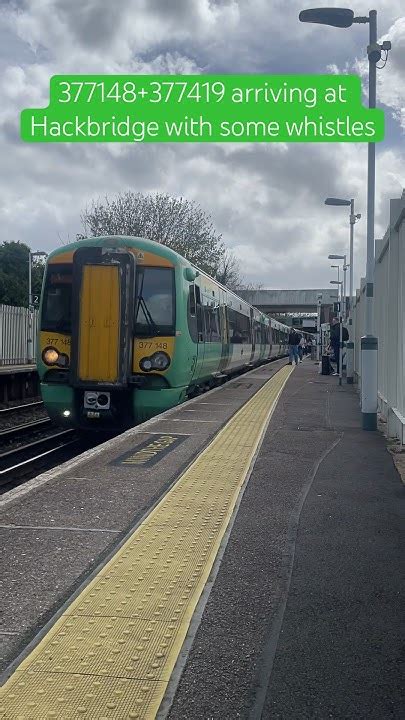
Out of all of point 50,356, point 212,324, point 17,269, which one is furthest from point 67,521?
point 17,269

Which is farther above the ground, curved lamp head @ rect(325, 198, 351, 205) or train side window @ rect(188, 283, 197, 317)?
curved lamp head @ rect(325, 198, 351, 205)

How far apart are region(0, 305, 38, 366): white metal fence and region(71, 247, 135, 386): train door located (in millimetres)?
16745

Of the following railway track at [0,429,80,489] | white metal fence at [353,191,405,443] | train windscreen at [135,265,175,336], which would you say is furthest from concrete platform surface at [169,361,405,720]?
train windscreen at [135,265,175,336]

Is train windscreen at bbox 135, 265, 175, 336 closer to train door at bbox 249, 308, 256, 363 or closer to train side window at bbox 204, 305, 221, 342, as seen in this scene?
train side window at bbox 204, 305, 221, 342

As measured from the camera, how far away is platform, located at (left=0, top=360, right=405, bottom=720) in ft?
10.3

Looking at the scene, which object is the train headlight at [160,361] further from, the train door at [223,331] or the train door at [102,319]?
the train door at [223,331]

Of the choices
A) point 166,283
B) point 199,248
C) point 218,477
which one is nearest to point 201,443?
point 218,477

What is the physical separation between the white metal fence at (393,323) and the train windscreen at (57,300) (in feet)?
15.8

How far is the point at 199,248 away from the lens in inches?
1644

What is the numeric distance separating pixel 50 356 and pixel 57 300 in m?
0.90

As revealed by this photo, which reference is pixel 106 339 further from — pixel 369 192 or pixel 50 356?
pixel 369 192

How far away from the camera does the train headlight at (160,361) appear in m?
11.5

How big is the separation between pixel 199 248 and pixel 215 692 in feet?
129

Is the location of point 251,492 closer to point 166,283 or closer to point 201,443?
point 201,443
